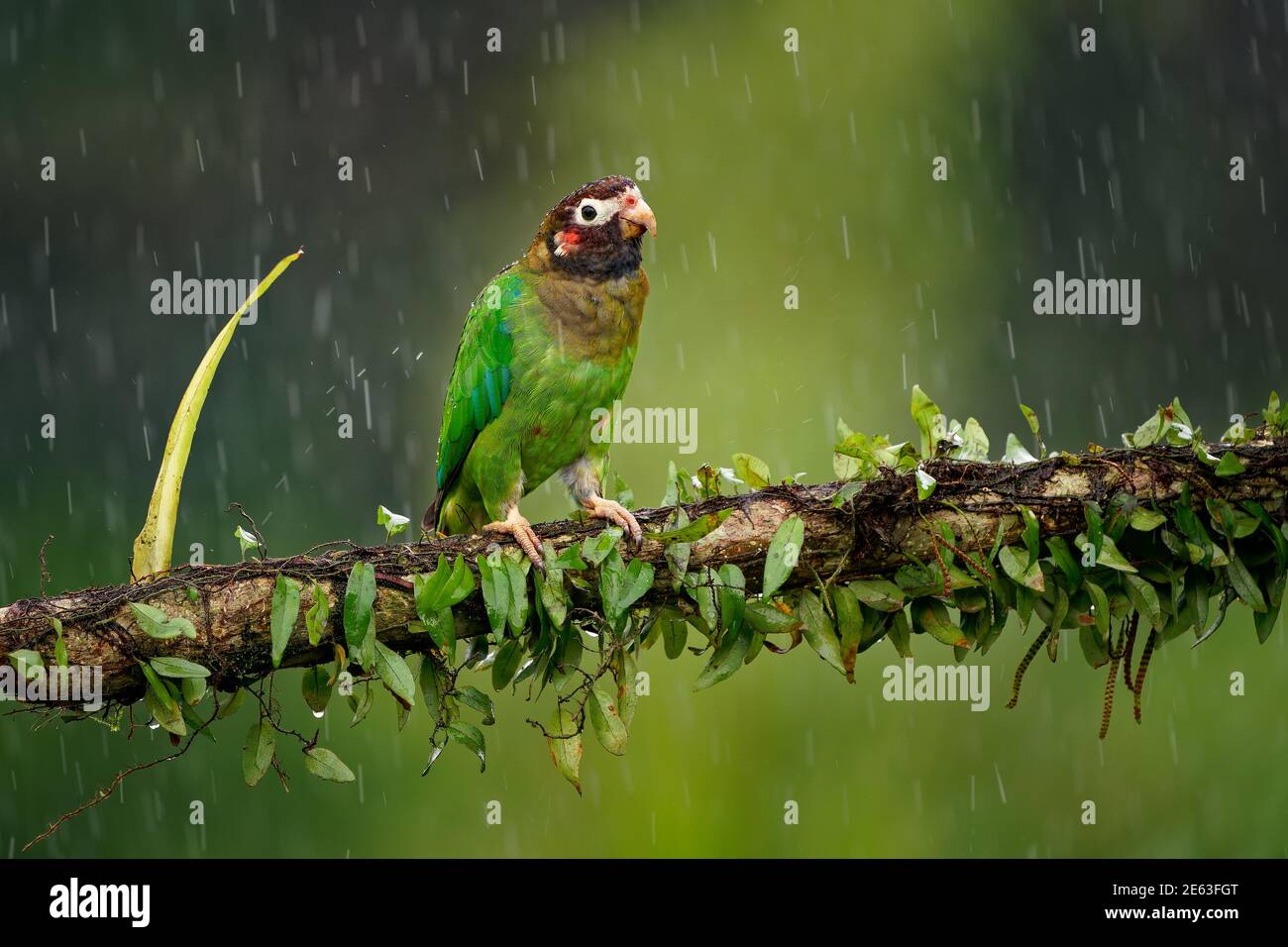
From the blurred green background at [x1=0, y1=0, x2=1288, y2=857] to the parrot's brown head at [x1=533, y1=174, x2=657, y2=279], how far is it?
293 centimetres

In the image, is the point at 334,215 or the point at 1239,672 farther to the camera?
the point at 334,215

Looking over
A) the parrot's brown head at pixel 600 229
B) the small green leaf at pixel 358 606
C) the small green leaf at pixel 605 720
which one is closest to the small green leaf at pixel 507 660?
the small green leaf at pixel 605 720

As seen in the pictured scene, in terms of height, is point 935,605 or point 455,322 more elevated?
point 455,322

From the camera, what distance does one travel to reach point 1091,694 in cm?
679

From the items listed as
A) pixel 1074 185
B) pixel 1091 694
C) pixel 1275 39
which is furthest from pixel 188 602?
pixel 1275 39

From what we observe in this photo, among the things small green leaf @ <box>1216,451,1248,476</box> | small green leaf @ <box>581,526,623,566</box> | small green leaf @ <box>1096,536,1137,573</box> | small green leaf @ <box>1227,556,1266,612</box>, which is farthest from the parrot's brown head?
small green leaf @ <box>1227,556,1266,612</box>

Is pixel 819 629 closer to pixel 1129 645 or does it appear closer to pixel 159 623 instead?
pixel 1129 645

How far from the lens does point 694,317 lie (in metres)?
7.13

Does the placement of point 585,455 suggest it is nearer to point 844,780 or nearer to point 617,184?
point 617,184

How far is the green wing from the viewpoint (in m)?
3.77

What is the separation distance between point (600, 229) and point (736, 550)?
1246 millimetres

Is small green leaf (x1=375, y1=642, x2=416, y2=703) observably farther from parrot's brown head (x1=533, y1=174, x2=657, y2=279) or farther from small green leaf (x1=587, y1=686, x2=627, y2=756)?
parrot's brown head (x1=533, y1=174, x2=657, y2=279)

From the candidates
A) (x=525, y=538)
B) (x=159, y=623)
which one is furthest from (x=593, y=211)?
(x=159, y=623)

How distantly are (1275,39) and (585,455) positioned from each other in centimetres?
632
